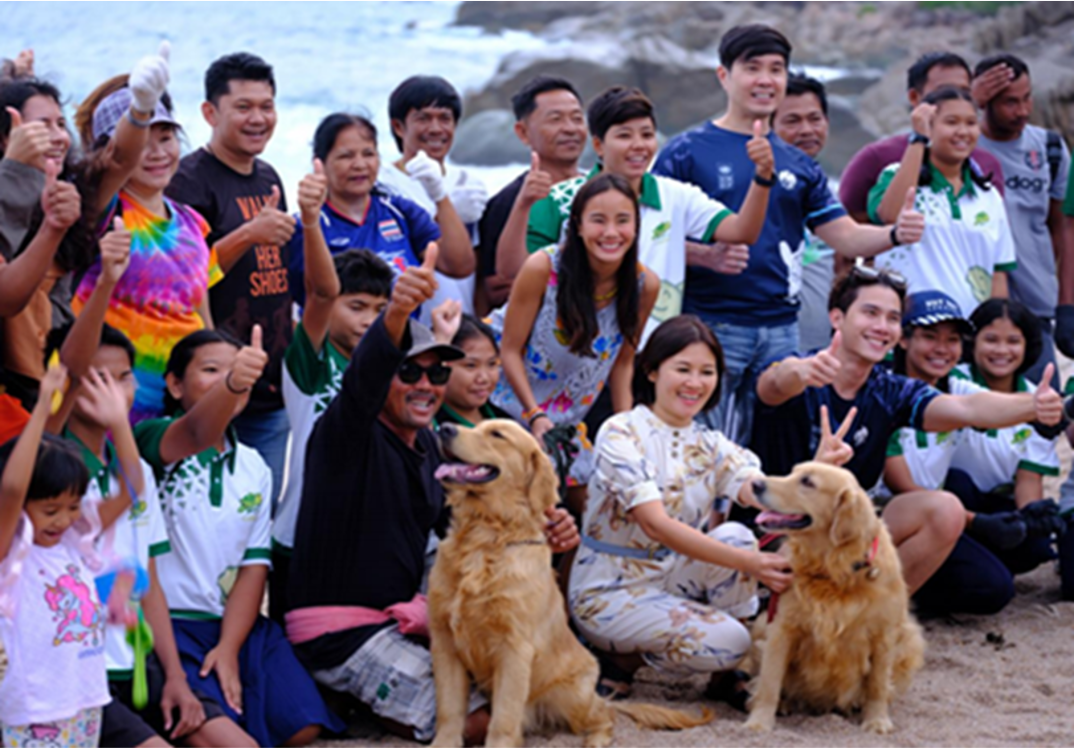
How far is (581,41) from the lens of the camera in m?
30.8

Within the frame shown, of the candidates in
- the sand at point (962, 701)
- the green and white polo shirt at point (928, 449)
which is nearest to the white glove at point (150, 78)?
the sand at point (962, 701)

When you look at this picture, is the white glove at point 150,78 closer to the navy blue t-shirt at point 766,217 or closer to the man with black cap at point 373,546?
the man with black cap at point 373,546

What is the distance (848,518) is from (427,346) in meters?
1.51

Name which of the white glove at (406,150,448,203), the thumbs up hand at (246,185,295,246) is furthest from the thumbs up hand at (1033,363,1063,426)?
the thumbs up hand at (246,185,295,246)

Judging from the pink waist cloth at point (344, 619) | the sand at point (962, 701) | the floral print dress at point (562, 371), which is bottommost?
the sand at point (962, 701)

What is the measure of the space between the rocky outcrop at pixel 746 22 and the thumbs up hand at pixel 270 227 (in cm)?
1794

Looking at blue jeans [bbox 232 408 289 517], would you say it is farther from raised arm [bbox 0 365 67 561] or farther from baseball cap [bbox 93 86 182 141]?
raised arm [bbox 0 365 67 561]

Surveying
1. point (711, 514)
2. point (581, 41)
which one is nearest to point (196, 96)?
point (581, 41)

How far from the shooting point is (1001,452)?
6.20 meters

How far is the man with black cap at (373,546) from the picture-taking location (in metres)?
4.39

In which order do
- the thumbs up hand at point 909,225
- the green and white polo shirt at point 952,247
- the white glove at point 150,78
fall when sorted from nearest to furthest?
1. the white glove at point 150,78
2. the thumbs up hand at point 909,225
3. the green and white polo shirt at point 952,247

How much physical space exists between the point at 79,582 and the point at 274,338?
5.90 feet

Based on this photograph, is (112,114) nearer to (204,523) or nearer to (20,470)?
(204,523)

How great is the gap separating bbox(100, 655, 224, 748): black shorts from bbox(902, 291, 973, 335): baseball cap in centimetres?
339
